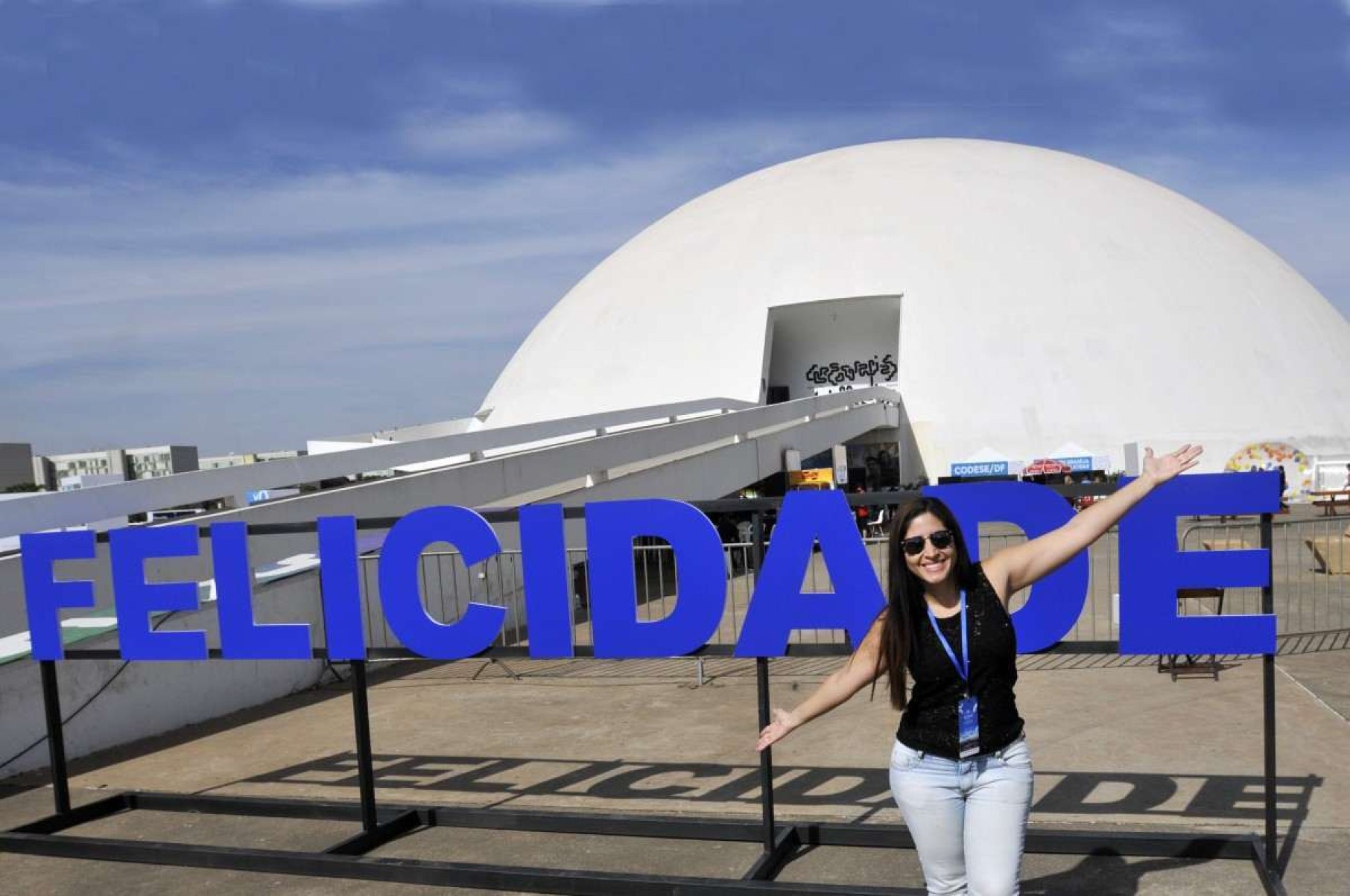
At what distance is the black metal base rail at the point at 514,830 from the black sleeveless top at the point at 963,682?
5.59ft

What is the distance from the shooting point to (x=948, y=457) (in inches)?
1278

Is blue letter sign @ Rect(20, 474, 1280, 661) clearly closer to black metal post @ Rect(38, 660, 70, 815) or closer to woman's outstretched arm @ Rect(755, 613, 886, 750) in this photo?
black metal post @ Rect(38, 660, 70, 815)

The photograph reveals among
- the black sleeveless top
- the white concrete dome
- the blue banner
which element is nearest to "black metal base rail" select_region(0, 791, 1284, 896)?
the black sleeveless top

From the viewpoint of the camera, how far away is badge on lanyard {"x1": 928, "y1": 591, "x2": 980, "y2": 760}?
365 centimetres

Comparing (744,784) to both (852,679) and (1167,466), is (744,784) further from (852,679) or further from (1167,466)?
(1167,466)

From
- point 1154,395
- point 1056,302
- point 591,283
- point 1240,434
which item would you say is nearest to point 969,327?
point 1056,302

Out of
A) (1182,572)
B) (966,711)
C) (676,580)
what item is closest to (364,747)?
(676,580)

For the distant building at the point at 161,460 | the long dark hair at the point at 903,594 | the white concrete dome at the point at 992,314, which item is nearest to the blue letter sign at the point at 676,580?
the long dark hair at the point at 903,594

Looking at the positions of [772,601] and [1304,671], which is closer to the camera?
[772,601]

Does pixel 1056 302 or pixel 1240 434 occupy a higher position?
pixel 1056 302

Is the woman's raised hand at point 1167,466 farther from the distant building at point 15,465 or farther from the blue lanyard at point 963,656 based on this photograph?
the distant building at point 15,465

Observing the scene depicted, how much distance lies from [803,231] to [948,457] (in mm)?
9577

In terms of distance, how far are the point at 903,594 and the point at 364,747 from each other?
3963 mm

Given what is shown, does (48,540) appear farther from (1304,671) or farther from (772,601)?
(1304,671)
